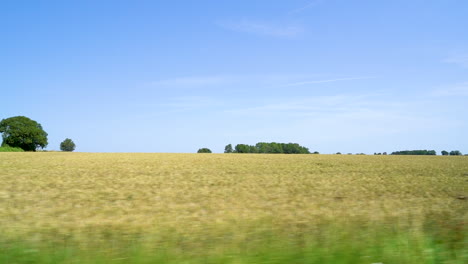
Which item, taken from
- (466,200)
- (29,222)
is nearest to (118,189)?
(29,222)

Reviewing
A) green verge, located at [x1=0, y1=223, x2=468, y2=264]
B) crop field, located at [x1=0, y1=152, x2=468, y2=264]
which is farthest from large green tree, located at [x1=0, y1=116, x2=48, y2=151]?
green verge, located at [x1=0, y1=223, x2=468, y2=264]

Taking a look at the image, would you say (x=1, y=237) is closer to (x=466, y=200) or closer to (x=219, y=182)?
(x=219, y=182)

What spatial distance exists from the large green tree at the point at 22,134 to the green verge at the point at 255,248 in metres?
108

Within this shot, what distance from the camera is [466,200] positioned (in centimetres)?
1485

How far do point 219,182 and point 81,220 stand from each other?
428 inches

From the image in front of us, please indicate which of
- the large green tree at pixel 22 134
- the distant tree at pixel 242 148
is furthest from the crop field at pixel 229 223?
the distant tree at pixel 242 148

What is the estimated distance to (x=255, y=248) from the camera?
6621mm

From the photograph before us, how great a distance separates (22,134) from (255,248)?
112 meters

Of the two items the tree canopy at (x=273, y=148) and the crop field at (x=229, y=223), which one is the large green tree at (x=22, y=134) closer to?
the tree canopy at (x=273, y=148)

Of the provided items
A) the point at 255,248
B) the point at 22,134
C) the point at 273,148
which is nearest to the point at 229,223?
the point at 255,248

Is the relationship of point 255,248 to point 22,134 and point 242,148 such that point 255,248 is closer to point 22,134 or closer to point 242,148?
point 22,134

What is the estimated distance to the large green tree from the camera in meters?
102

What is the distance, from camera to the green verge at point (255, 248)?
227 inches

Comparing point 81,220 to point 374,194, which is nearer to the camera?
point 81,220
